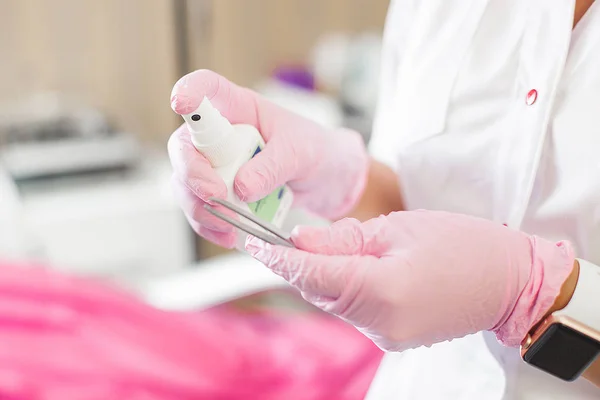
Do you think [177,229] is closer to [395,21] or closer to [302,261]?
[395,21]

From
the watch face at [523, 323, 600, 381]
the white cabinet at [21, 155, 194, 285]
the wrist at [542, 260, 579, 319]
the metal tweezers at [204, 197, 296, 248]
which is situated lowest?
the white cabinet at [21, 155, 194, 285]

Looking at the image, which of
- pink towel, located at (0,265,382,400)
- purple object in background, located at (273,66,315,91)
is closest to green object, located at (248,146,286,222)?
pink towel, located at (0,265,382,400)

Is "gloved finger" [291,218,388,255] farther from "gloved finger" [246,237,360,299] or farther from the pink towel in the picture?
the pink towel

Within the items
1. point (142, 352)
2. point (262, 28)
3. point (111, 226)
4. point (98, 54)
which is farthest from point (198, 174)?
point (262, 28)

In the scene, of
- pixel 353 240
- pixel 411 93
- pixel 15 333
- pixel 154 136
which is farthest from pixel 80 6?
pixel 353 240

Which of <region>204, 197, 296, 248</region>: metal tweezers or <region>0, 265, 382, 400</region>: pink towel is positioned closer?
<region>204, 197, 296, 248</region>: metal tweezers

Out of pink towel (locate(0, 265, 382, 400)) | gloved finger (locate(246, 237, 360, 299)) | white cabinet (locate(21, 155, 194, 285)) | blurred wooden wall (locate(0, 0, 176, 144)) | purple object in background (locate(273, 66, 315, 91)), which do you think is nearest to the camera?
gloved finger (locate(246, 237, 360, 299))

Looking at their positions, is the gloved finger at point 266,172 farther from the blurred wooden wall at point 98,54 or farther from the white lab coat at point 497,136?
the blurred wooden wall at point 98,54

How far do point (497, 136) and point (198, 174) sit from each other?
0.29 m

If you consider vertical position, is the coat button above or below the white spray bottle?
above

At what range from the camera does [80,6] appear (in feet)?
6.15

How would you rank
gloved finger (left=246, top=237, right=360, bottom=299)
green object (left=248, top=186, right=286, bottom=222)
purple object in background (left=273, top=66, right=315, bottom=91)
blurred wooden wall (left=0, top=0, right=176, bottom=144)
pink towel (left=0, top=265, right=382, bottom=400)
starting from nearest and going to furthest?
1. gloved finger (left=246, top=237, right=360, bottom=299)
2. green object (left=248, top=186, right=286, bottom=222)
3. pink towel (left=0, top=265, right=382, bottom=400)
4. blurred wooden wall (left=0, top=0, right=176, bottom=144)
5. purple object in background (left=273, top=66, right=315, bottom=91)

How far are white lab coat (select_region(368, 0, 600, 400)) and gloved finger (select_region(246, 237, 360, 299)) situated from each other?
21 centimetres

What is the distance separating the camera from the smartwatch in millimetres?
551
